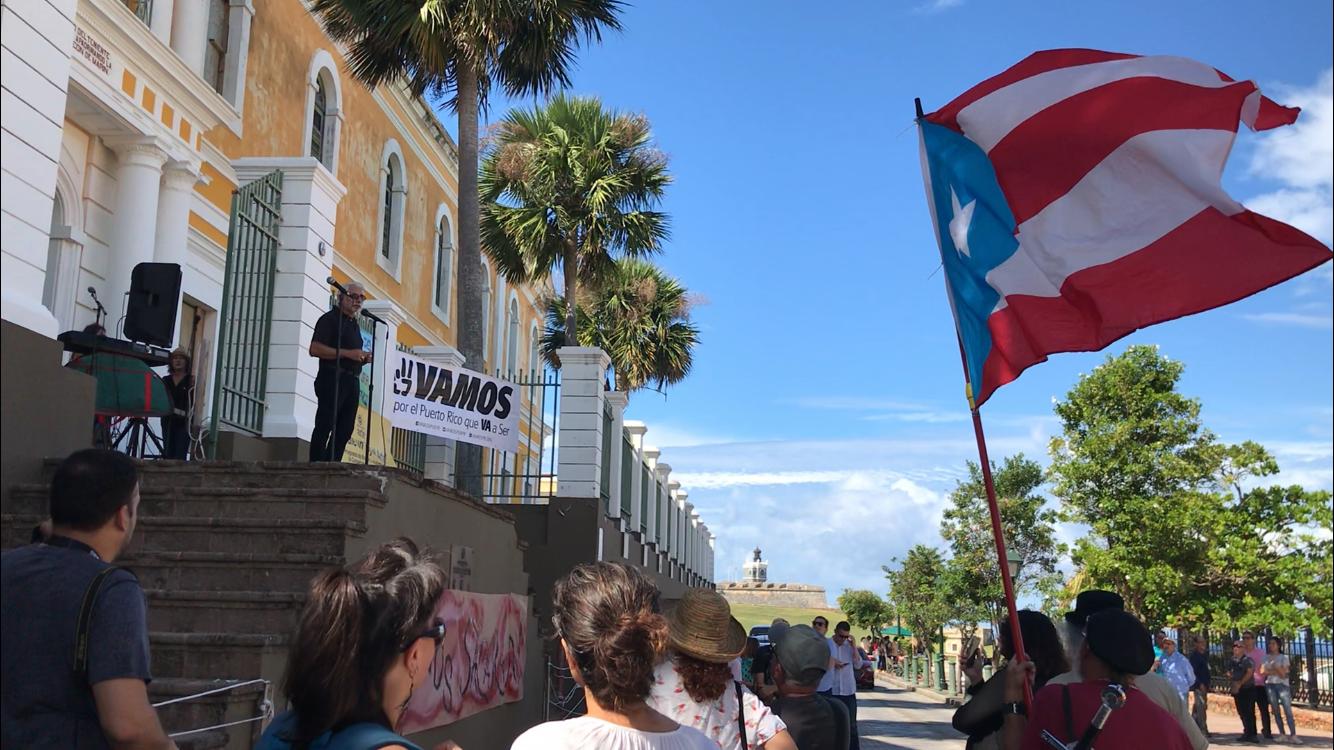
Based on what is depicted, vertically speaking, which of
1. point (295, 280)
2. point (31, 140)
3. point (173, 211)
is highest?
point (173, 211)

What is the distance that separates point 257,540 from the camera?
6855 mm

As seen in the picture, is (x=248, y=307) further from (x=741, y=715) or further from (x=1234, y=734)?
(x=1234, y=734)

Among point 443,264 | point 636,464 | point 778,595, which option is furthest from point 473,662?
point 778,595

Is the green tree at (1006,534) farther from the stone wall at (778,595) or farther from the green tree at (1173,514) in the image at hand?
the stone wall at (778,595)

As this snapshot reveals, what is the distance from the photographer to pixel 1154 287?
533 cm

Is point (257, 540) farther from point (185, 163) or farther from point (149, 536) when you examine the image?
point (185, 163)

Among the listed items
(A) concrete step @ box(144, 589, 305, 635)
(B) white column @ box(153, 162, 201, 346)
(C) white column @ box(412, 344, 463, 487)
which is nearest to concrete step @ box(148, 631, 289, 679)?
(A) concrete step @ box(144, 589, 305, 635)

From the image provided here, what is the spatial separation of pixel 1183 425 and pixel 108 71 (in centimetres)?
1865

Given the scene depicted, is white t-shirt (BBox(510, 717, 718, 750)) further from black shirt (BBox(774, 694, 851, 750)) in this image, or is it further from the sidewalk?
the sidewalk

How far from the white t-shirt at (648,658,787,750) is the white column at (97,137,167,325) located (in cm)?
1086

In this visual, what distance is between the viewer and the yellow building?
700cm

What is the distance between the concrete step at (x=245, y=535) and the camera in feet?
22.3

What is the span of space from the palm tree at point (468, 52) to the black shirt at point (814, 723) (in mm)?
10903

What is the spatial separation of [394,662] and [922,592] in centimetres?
4063
